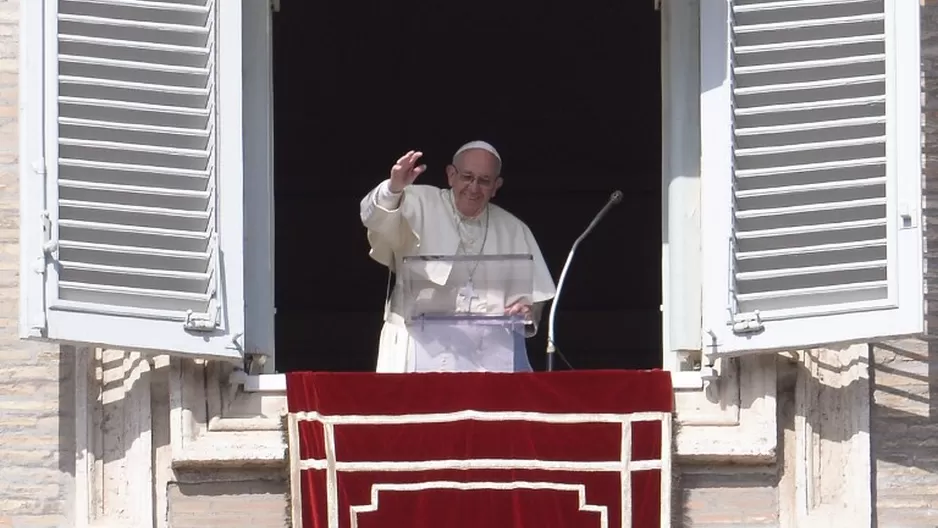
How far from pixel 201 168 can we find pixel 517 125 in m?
4.79

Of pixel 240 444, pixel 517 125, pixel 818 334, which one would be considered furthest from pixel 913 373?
pixel 517 125

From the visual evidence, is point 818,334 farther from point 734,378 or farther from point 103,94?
point 103,94

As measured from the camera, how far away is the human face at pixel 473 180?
26.3 feet

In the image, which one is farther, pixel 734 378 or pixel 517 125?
pixel 517 125

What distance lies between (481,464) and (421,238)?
3.34ft

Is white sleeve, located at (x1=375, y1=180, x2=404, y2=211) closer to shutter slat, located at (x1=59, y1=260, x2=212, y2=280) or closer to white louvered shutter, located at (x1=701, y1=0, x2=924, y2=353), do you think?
shutter slat, located at (x1=59, y1=260, x2=212, y2=280)

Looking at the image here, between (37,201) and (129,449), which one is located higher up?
(37,201)

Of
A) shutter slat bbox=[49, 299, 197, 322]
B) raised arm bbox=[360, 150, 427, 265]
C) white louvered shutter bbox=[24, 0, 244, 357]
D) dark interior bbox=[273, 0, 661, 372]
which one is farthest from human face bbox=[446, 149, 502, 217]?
dark interior bbox=[273, 0, 661, 372]

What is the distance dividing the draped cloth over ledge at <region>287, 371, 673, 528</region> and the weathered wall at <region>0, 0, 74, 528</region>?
0.65m

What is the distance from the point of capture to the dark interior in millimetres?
11469

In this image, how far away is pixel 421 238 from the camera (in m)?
7.89

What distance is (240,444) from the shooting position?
23.4 feet

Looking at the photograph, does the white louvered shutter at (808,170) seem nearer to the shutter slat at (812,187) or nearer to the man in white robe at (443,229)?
the shutter slat at (812,187)

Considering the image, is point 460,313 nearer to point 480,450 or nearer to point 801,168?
point 480,450
